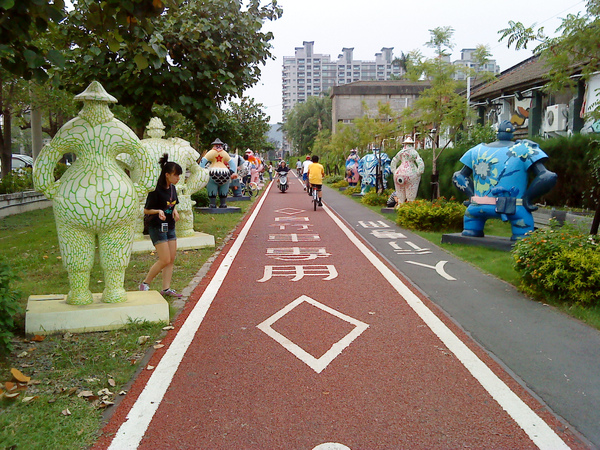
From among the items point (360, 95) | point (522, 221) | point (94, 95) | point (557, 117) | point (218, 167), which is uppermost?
point (360, 95)

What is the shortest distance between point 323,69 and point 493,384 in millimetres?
164372

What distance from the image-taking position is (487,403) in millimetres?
4000

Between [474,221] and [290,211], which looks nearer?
[474,221]

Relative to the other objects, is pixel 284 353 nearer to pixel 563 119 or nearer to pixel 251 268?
pixel 251 268

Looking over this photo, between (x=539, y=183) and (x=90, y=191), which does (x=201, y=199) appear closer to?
(x=539, y=183)

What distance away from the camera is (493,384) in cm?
433

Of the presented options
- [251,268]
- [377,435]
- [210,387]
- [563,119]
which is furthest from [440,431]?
[563,119]

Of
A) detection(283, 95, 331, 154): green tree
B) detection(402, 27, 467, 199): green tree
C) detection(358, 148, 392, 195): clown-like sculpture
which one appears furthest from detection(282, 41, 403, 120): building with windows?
detection(402, 27, 467, 199): green tree

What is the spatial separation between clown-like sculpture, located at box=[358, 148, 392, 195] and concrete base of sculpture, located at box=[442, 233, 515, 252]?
37.2 feet

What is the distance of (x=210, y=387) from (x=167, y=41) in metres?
7.73

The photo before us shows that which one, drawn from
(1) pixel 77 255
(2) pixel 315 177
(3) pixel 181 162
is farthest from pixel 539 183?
(2) pixel 315 177

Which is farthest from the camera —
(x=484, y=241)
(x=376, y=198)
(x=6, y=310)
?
(x=376, y=198)

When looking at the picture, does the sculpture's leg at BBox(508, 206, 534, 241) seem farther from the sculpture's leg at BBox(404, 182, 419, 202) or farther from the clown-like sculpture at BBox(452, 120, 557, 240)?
the sculpture's leg at BBox(404, 182, 419, 202)

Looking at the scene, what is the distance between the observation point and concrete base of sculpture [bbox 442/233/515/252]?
10.2 meters
